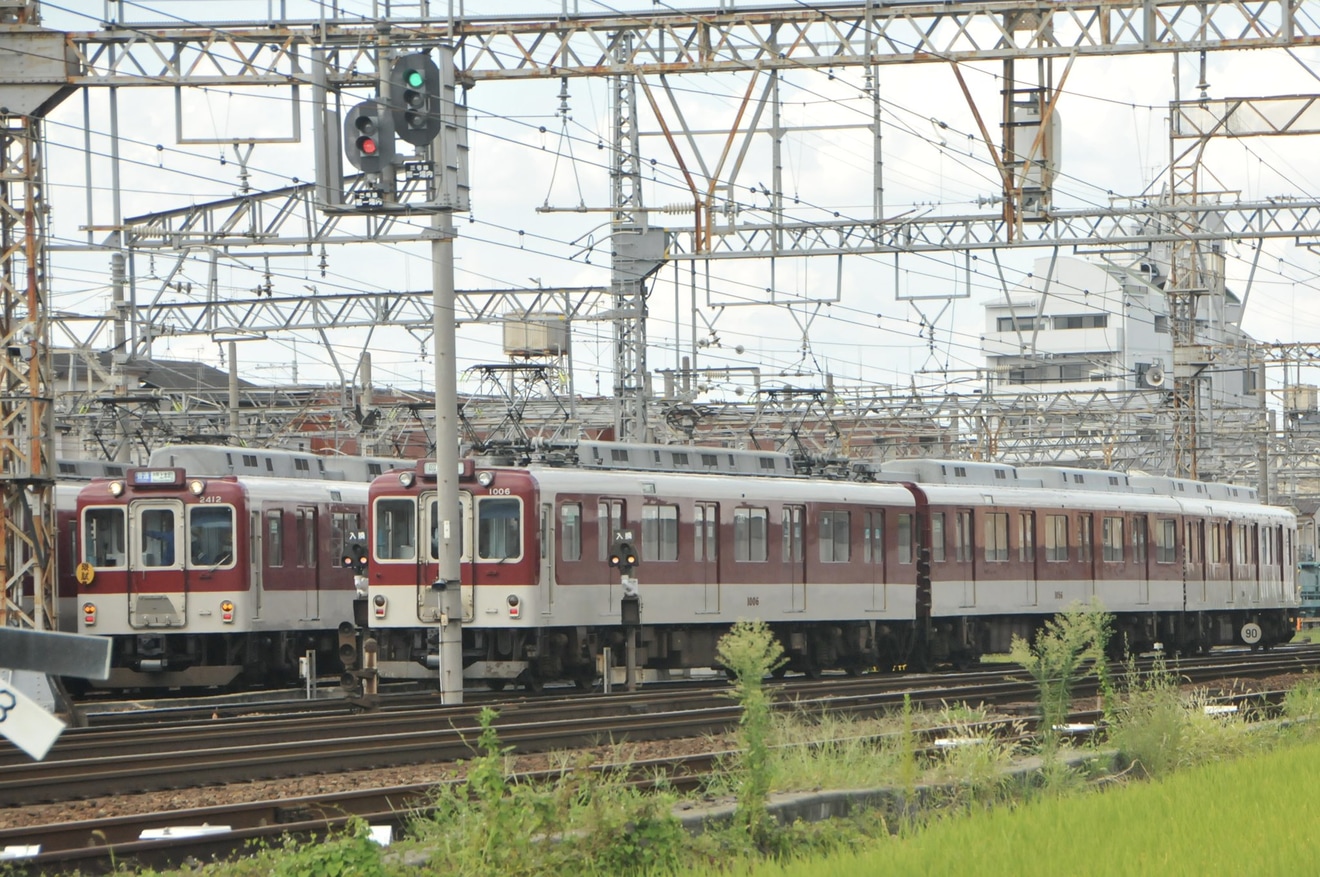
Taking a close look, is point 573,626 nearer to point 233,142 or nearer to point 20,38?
point 233,142

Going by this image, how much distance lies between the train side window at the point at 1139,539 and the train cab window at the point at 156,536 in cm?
1723

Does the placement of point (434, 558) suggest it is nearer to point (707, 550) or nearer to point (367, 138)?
point (707, 550)

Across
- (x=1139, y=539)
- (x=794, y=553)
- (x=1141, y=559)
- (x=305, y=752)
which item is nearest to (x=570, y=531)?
(x=794, y=553)

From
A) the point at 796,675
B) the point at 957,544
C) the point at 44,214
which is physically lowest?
the point at 796,675

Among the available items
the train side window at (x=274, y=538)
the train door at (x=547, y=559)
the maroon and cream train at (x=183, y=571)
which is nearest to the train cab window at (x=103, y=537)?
the maroon and cream train at (x=183, y=571)

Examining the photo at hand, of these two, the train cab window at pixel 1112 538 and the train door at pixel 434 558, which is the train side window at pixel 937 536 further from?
the train door at pixel 434 558

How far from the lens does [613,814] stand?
961cm

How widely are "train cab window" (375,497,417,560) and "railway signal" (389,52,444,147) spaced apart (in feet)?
21.2

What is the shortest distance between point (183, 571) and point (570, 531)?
218 inches

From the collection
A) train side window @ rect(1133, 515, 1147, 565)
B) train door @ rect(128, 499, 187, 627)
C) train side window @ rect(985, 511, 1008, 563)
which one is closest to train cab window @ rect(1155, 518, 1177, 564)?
train side window @ rect(1133, 515, 1147, 565)

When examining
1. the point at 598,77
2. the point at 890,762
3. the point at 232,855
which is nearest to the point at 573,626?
the point at 598,77

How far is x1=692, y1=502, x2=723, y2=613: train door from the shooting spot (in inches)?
1011

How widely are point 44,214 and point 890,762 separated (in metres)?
13.0

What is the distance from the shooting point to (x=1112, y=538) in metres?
33.8
